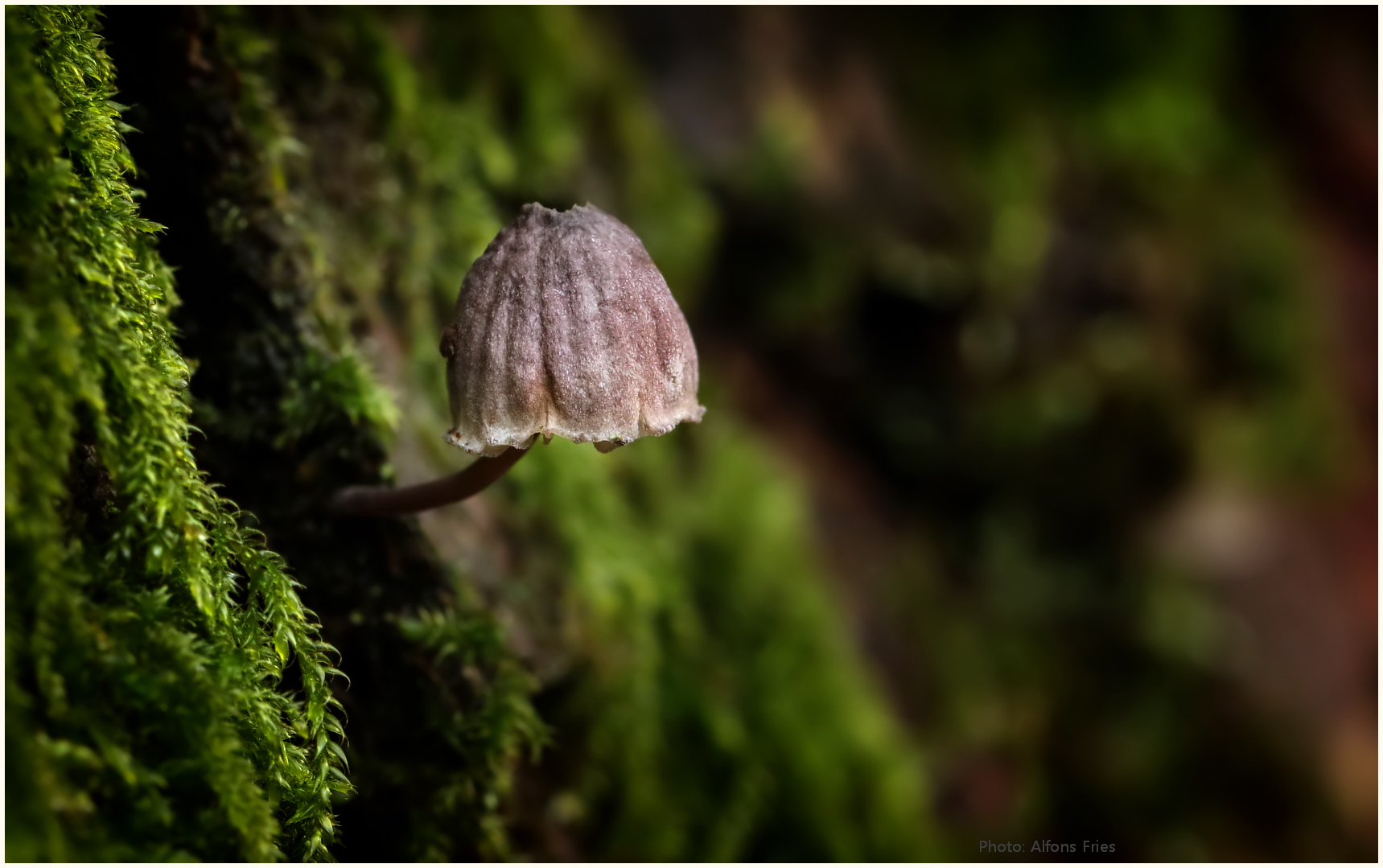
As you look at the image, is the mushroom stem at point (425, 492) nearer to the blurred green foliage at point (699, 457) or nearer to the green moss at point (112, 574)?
the blurred green foliage at point (699, 457)

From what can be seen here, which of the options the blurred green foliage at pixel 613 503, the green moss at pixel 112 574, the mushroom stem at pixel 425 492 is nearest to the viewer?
the green moss at pixel 112 574

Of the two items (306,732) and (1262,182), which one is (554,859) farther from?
(1262,182)

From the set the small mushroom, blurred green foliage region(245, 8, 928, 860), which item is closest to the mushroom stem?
the small mushroom

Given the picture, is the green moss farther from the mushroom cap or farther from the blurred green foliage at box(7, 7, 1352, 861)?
the mushroom cap

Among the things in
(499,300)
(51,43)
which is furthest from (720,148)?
(51,43)

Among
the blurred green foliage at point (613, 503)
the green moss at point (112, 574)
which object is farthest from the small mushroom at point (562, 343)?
the blurred green foliage at point (613, 503)

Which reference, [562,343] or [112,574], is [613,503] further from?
[112,574]
